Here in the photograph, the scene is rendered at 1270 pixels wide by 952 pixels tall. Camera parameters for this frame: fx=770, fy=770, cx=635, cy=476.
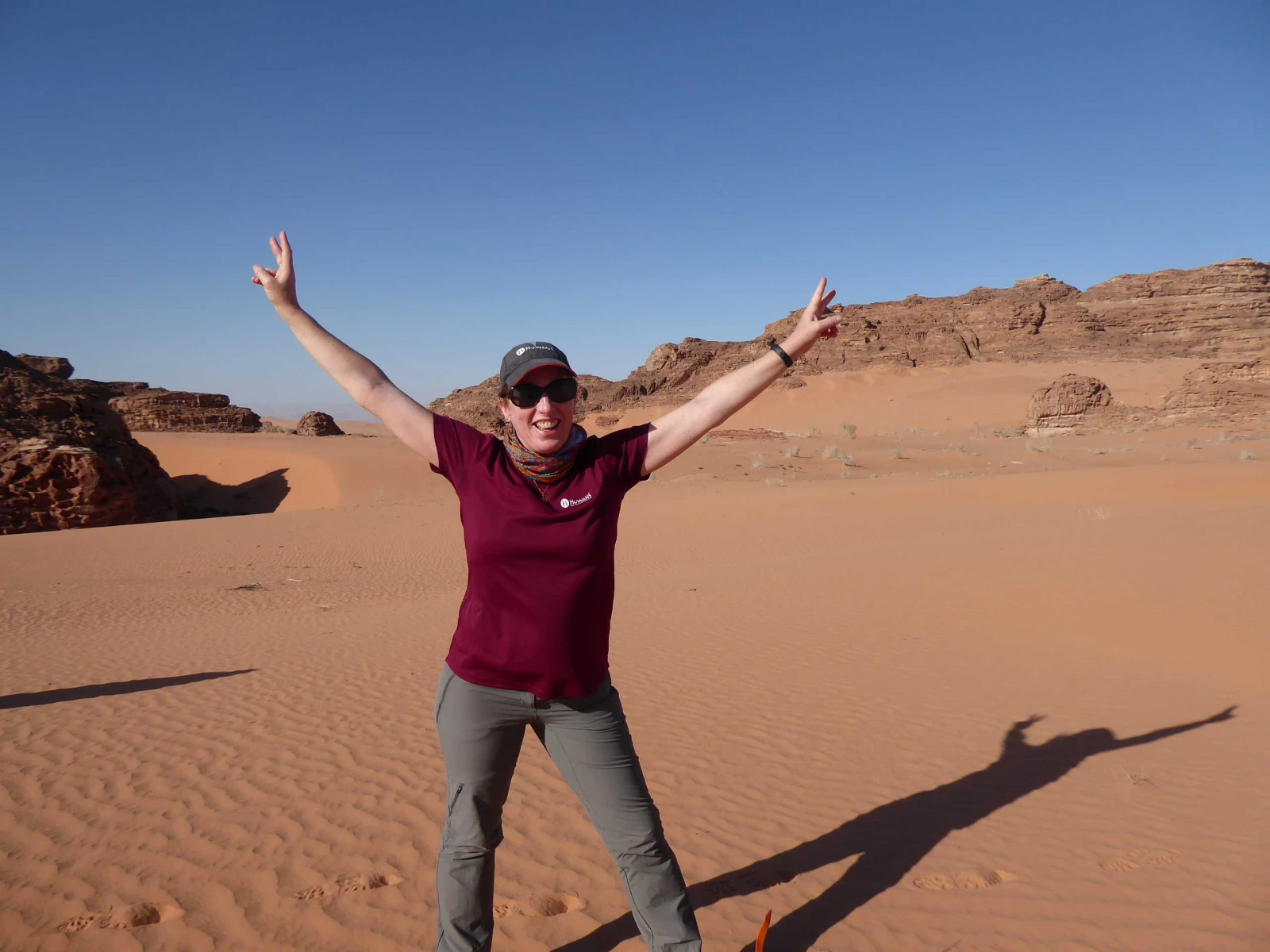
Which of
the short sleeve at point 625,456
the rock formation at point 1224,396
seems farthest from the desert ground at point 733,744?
the rock formation at point 1224,396

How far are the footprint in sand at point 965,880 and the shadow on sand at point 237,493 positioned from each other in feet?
83.6

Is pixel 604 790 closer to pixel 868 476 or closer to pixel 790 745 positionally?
pixel 790 745

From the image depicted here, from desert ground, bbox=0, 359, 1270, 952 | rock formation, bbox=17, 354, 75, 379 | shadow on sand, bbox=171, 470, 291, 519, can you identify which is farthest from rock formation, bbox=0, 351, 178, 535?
rock formation, bbox=17, 354, 75, 379

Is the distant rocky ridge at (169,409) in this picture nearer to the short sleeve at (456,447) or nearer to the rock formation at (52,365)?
the rock formation at (52,365)

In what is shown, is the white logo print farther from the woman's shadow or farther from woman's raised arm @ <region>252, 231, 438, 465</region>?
the woman's shadow

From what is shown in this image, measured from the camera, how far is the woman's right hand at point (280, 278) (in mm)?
2445

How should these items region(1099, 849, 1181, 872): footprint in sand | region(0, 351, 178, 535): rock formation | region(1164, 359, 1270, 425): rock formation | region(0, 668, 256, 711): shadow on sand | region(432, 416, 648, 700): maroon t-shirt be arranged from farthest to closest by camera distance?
region(1164, 359, 1270, 425): rock formation → region(0, 351, 178, 535): rock formation → region(0, 668, 256, 711): shadow on sand → region(1099, 849, 1181, 872): footprint in sand → region(432, 416, 648, 700): maroon t-shirt

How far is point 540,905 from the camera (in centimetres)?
341

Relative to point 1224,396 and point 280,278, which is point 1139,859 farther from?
point 1224,396

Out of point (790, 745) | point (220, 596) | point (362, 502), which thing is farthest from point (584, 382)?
point (790, 745)

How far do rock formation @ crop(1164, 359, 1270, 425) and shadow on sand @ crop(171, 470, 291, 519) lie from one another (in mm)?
36434

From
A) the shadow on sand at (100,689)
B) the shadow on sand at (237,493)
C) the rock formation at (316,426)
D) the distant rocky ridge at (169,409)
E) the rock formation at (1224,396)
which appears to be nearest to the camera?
the shadow on sand at (100,689)

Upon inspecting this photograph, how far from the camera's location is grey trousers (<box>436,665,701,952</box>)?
91.5 inches

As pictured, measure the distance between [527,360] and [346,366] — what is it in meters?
0.59
